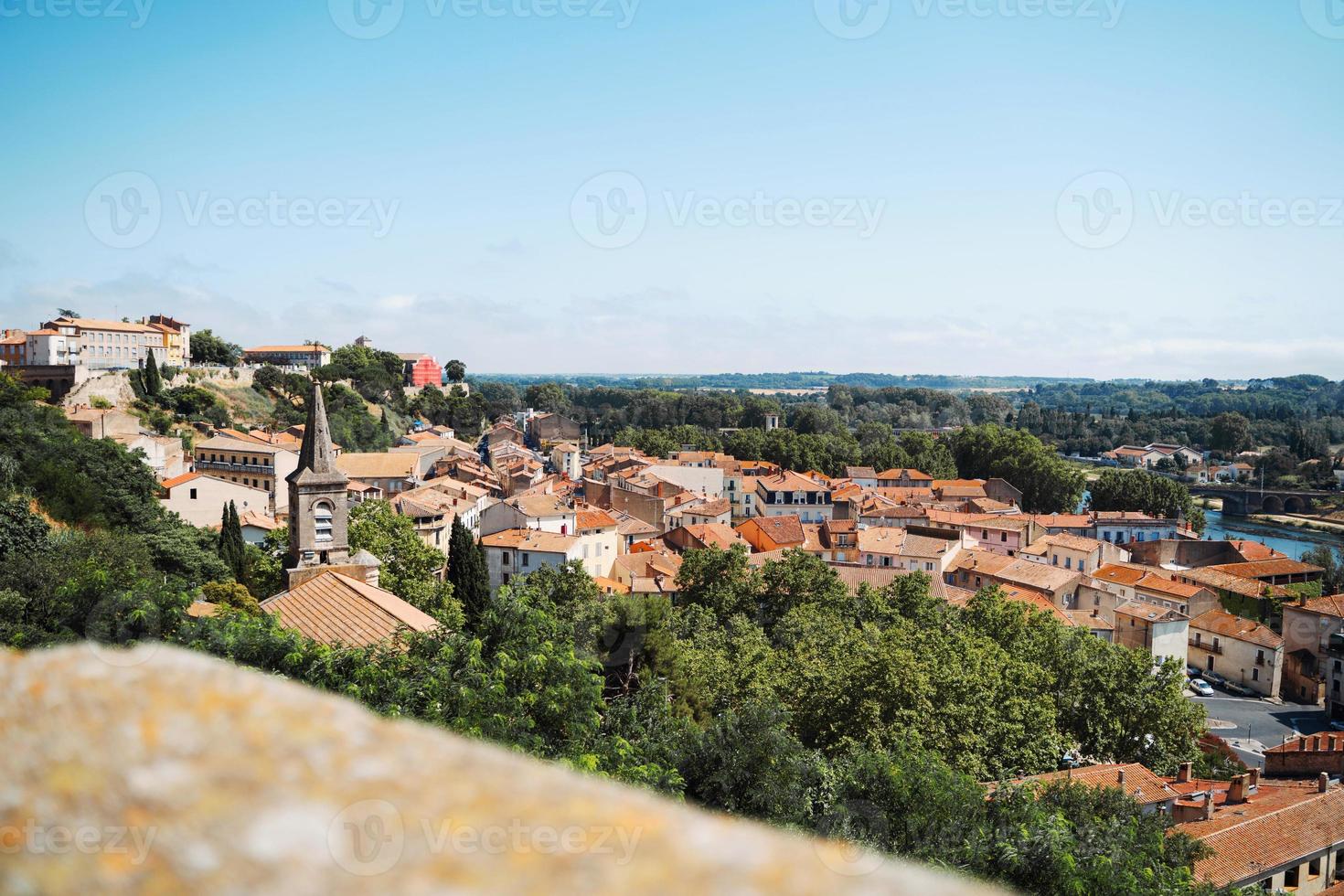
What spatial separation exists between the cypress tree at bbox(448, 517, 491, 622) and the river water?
73091 millimetres

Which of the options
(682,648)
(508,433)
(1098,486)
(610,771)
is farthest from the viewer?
(508,433)

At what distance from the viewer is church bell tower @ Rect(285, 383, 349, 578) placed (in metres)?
18.5

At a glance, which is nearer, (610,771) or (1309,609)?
(610,771)

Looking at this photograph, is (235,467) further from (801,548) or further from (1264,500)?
(1264,500)

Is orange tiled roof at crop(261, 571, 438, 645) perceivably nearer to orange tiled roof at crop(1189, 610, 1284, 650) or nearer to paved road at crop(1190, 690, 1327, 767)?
paved road at crop(1190, 690, 1327, 767)

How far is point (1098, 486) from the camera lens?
80125mm

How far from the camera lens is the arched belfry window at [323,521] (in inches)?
741

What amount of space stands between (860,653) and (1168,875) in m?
12.3

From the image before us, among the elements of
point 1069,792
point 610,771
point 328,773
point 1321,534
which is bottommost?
point 1321,534

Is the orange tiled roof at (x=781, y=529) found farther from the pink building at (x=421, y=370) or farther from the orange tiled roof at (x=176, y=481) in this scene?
the pink building at (x=421, y=370)

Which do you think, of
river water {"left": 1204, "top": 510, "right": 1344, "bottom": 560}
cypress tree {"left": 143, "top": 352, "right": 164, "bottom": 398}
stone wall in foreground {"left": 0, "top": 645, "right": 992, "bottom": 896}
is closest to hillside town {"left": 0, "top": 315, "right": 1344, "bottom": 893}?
cypress tree {"left": 143, "top": 352, "right": 164, "bottom": 398}

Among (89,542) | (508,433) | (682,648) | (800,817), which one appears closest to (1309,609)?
(682,648)

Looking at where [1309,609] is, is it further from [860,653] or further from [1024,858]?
[1024,858]

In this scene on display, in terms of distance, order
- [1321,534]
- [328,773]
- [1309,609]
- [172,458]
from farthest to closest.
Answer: [1321,534] → [172,458] → [1309,609] → [328,773]
